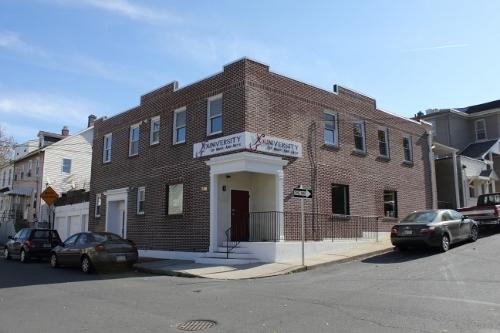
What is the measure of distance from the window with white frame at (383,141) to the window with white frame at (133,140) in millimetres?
11844

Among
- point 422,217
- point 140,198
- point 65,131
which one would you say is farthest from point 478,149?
point 65,131

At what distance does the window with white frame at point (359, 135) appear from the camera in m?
22.4

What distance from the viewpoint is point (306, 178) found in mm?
19250

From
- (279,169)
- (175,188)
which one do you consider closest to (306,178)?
(279,169)

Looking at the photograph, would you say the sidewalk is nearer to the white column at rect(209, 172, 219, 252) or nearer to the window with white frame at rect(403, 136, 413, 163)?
the white column at rect(209, 172, 219, 252)

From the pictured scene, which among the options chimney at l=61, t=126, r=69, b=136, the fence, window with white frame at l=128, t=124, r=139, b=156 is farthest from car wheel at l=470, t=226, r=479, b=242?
chimney at l=61, t=126, r=69, b=136

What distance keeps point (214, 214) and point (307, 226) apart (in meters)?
3.60

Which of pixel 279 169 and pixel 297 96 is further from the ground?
pixel 297 96

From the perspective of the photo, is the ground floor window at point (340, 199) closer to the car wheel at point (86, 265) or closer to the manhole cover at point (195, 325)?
the car wheel at point (86, 265)

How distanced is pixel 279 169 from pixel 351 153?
4878 millimetres

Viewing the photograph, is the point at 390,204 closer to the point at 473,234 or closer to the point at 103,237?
the point at 473,234

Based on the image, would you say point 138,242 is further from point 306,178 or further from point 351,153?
point 351,153

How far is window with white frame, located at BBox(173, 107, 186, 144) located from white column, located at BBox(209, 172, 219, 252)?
3238 mm

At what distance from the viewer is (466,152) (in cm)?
3544
